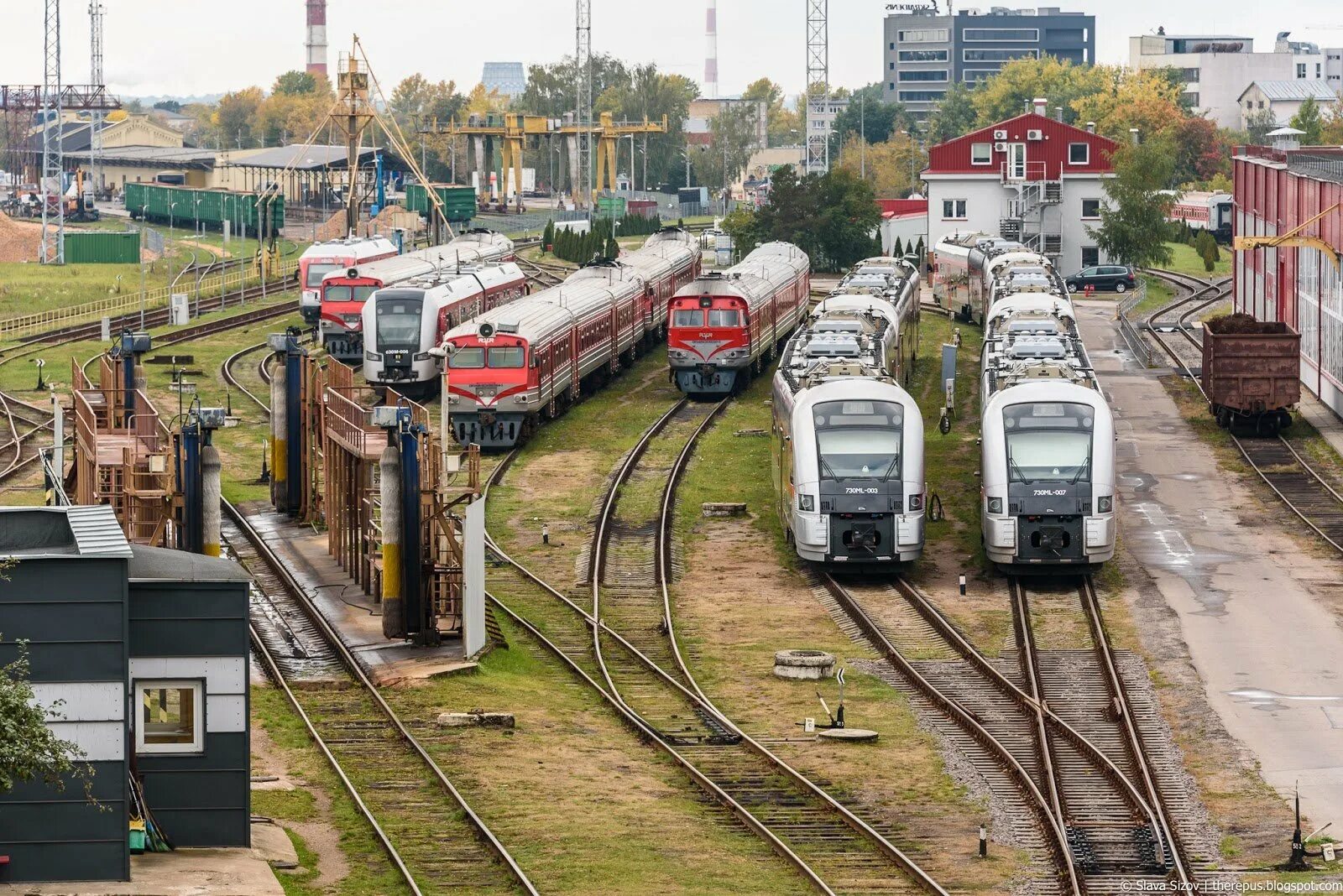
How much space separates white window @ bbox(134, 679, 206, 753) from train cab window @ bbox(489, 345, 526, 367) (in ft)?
101

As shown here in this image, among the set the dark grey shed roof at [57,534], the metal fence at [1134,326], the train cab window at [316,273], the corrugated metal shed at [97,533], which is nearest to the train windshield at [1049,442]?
the corrugated metal shed at [97,533]

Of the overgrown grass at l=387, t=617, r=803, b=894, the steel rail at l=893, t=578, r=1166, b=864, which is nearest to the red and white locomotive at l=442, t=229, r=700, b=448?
the steel rail at l=893, t=578, r=1166, b=864

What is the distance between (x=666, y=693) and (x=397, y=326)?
1181 inches

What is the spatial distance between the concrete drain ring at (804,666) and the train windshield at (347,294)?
1509 inches

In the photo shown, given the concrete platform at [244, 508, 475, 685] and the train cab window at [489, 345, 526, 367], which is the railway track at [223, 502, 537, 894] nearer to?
the concrete platform at [244, 508, 475, 685]

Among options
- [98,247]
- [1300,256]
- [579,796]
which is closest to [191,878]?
[579,796]

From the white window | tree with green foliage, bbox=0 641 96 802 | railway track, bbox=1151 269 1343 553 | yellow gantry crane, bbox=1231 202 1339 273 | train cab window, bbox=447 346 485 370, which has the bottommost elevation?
railway track, bbox=1151 269 1343 553

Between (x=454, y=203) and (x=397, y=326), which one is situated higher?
(x=454, y=203)

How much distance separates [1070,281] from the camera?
9325 centimetres

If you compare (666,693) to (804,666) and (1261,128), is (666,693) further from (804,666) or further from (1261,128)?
(1261,128)

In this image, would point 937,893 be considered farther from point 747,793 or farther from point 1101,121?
point 1101,121

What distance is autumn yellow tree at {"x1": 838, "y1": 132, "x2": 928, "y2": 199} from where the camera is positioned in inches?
6654

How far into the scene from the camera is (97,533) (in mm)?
20531

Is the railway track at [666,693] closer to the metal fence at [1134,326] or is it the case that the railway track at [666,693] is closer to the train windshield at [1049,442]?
the train windshield at [1049,442]
